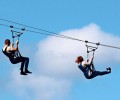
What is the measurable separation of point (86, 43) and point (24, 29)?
3.80 metres

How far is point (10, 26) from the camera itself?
31.7m

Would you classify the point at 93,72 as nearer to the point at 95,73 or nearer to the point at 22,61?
the point at 95,73

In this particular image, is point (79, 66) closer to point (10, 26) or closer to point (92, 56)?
point (92, 56)

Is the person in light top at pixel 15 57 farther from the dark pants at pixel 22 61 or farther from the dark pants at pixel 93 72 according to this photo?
the dark pants at pixel 93 72

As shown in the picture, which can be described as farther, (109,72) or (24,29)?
(109,72)

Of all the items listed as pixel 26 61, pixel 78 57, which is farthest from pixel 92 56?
pixel 26 61

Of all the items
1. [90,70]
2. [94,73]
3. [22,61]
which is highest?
[22,61]

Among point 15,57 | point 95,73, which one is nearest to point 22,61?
point 15,57

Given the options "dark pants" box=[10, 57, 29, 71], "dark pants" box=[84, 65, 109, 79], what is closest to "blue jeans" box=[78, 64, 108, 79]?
"dark pants" box=[84, 65, 109, 79]

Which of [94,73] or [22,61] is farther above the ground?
[22,61]

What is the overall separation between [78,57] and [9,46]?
4457 mm

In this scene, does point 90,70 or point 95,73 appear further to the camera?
point 95,73

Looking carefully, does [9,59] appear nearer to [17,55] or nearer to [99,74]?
[17,55]

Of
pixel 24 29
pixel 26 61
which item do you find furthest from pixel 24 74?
pixel 24 29
